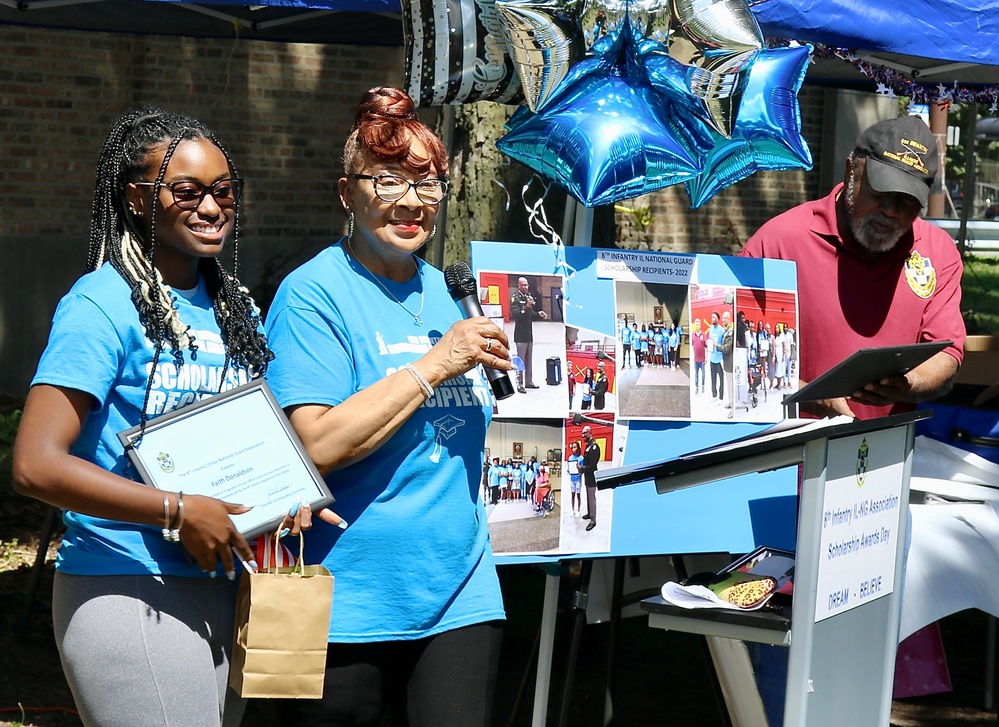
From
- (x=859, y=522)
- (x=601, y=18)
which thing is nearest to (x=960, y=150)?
(x=601, y=18)

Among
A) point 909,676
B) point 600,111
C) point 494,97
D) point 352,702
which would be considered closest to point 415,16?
point 494,97

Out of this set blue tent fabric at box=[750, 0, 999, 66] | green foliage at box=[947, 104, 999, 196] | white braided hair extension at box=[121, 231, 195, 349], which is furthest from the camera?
green foliage at box=[947, 104, 999, 196]

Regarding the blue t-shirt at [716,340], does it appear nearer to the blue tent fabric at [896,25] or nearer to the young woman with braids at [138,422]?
the blue tent fabric at [896,25]

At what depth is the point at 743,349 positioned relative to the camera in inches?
121

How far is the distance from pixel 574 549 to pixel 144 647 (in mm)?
1238

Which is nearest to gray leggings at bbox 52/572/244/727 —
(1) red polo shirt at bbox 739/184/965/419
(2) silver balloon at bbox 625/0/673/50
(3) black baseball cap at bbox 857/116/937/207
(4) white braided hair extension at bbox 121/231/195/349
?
(4) white braided hair extension at bbox 121/231/195/349

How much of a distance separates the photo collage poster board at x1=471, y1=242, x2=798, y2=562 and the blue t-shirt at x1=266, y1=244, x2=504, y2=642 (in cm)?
55

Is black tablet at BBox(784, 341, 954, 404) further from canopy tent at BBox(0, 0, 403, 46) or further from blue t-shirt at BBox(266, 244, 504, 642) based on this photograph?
canopy tent at BBox(0, 0, 403, 46)

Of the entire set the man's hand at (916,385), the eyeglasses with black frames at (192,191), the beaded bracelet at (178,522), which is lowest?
the beaded bracelet at (178,522)

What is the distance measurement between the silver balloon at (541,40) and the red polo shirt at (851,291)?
87 cm

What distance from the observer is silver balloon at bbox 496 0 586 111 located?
9.01 ft

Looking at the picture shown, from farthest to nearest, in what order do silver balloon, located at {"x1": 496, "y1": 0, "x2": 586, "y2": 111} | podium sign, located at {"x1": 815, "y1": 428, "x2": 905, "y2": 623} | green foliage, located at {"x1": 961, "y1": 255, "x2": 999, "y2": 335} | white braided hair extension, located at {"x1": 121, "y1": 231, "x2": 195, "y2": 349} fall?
green foliage, located at {"x1": 961, "y1": 255, "x2": 999, "y2": 335}, silver balloon, located at {"x1": 496, "y1": 0, "x2": 586, "y2": 111}, podium sign, located at {"x1": 815, "y1": 428, "x2": 905, "y2": 623}, white braided hair extension, located at {"x1": 121, "y1": 231, "x2": 195, "y2": 349}

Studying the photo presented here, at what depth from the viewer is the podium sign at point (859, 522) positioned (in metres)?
2.34

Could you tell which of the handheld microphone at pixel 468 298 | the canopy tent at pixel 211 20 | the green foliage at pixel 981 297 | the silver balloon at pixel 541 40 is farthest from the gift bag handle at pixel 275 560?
the green foliage at pixel 981 297
